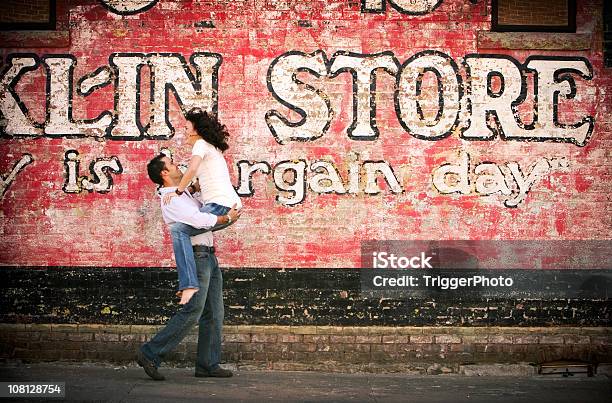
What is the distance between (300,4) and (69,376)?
4407 mm

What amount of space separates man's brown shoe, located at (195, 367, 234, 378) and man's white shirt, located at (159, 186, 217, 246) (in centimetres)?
123

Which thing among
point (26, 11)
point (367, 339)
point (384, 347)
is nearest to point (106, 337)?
point (367, 339)

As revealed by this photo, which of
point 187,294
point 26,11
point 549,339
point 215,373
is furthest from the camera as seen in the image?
point 26,11

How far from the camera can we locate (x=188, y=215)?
7.31m

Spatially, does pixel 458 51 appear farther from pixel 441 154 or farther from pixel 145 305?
pixel 145 305

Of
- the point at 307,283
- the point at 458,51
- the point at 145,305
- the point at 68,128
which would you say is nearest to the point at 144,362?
the point at 145,305

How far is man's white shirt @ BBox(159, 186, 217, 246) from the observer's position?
7.30 m

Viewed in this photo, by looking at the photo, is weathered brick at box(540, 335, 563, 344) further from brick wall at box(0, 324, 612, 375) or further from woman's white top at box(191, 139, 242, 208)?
woman's white top at box(191, 139, 242, 208)

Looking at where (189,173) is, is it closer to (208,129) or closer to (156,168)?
(156,168)

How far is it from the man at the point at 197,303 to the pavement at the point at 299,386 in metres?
0.22

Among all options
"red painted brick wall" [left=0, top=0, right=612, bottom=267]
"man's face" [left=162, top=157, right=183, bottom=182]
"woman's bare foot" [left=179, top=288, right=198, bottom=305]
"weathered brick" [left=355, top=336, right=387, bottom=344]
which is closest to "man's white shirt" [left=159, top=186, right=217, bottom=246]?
"man's face" [left=162, top=157, right=183, bottom=182]

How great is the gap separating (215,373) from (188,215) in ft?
5.18

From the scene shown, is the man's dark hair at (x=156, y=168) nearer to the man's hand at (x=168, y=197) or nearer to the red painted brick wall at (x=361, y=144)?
the man's hand at (x=168, y=197)

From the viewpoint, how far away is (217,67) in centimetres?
846
